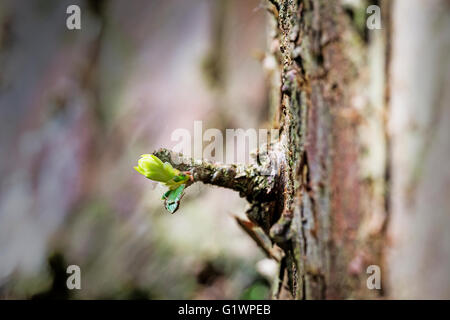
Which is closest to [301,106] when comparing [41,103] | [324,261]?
[324,261]

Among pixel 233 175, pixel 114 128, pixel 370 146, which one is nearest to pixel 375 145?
pixel 370 146

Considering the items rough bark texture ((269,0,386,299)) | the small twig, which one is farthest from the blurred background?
rough bark texture ((269,0,386,299))

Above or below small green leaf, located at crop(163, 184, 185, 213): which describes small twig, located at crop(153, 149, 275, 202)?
above

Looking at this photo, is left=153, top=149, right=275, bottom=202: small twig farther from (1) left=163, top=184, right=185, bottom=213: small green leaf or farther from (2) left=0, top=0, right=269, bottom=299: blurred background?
(2) left=0, top=0, right=269, bottom=299: blurred background

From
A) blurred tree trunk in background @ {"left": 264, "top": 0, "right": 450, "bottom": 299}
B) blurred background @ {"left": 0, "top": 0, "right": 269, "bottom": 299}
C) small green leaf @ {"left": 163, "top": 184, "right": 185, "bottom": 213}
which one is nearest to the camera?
blurred tree trunk in background @ {"left": 264, "top": 0, "right": 450, "bottom": 299}

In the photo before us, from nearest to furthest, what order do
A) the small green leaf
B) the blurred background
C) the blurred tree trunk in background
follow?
the blurred tree trunk in background
the small green leaf
the blurred background

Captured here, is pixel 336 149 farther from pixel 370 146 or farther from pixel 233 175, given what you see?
pixel 233 175
